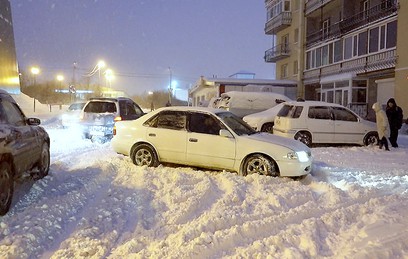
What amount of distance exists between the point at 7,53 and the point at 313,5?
23524 mm

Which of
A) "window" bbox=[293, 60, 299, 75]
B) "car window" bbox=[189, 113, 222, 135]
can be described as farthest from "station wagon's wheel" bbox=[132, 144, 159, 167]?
"window" bbox=[293, 60, 299, 75]

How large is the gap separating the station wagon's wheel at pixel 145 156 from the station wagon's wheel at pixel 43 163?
5.93 ft

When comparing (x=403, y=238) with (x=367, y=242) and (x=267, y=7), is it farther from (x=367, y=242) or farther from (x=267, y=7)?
(x=267, y=7)

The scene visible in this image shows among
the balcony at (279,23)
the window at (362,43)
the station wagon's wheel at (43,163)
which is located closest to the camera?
the station wagon's wheel at (43,163)

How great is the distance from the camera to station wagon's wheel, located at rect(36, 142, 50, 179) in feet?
25.8

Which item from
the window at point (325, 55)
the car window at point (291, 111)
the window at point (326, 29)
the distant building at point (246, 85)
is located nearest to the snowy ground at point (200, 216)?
the car window at point (291, 111)

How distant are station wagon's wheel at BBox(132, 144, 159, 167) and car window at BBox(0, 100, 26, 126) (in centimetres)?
258

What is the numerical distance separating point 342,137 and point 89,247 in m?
10.8

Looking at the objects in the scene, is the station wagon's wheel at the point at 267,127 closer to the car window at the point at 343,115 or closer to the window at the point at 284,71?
the car window at the point at 343,115

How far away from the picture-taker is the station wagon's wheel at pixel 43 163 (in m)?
7.87

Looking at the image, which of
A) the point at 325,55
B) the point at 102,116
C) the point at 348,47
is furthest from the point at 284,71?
the point at 102,116

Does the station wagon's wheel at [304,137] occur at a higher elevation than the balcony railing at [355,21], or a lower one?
lower

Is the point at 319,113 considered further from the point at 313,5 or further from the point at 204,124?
the point at 313,5

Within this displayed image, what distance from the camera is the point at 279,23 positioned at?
39.1 metres
